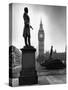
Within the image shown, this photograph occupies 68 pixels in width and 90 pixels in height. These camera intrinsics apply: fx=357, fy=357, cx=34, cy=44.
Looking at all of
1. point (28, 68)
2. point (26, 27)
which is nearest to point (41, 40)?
point (26, 27)

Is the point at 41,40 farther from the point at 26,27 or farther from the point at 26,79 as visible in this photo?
the point at 26,79

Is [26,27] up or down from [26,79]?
up

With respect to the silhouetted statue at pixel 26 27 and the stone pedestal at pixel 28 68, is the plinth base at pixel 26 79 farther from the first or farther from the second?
the silhouetted statue at pixel 26 27

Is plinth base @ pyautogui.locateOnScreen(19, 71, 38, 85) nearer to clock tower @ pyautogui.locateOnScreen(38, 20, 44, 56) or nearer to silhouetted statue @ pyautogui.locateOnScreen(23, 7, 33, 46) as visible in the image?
clock tower @ pyautogui.locateOnScreen(38, 20, 44, 56)

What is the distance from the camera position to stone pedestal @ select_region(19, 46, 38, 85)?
389 inches

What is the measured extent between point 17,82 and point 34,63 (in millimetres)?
726

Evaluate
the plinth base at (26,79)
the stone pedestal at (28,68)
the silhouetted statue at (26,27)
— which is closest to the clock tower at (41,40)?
the stone pedestal at (28,68)

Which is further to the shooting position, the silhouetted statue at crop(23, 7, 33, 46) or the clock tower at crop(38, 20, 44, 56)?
the clock tower at crop(38, 20, 44, 56)

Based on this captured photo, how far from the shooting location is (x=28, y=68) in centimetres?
994

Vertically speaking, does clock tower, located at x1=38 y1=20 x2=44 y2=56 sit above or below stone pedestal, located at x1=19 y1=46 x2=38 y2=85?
above

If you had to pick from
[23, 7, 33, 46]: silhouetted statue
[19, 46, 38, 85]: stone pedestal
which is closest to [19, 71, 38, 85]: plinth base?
[19, 46, 38, 85]: stone pedestal

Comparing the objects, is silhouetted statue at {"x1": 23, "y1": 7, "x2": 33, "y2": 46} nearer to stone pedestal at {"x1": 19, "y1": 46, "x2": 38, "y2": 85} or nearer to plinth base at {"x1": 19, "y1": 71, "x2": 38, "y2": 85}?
stone pedestal at {"x1": 19, "y1": 46, "x2": 38, "y2": 85}

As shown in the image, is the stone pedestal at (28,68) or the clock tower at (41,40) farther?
the clock tower at (41,40)

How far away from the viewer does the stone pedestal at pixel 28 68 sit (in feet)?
32.4
